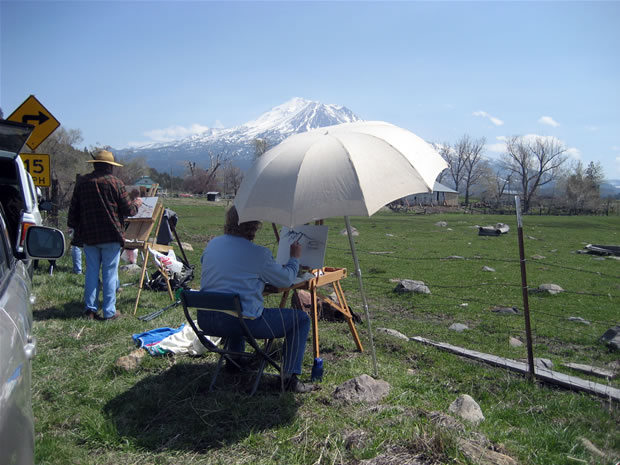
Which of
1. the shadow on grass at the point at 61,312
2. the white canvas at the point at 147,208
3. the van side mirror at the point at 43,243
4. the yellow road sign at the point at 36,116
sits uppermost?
the yellow road sign at the point at 36,116

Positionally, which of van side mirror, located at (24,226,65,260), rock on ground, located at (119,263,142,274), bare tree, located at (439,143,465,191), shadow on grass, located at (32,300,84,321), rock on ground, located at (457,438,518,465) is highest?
bare tree, located at (439,143,465,191)

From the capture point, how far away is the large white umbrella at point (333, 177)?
3684 millimetres

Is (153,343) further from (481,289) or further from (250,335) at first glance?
(481,289)

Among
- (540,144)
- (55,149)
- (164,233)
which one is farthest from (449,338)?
(540,144)

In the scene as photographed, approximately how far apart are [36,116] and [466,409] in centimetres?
923

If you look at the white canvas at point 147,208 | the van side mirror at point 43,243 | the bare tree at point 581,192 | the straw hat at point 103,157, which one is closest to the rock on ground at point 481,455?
the van side mirror at point 43,243

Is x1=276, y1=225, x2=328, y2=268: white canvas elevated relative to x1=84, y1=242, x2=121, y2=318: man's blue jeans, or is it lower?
elevated

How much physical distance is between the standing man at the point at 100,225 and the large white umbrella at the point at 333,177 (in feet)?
10.1

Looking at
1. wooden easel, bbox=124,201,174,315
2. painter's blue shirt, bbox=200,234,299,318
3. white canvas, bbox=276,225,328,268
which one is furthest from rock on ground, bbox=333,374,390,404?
wooden easel, bbox=124,201,174,315

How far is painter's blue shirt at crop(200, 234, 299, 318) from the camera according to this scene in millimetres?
3992

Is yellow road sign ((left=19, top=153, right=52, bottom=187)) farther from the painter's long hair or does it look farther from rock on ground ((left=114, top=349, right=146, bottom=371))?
the painter's long hair

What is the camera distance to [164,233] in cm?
991

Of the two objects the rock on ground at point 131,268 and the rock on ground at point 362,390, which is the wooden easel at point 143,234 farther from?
the rock on ground at point 362,390

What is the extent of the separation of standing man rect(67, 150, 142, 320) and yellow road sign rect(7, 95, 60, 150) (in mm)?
3588
